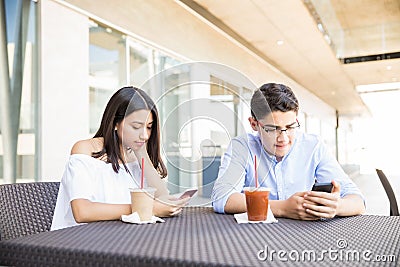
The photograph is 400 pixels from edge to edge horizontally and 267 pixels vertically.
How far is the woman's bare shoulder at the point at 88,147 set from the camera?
4.21 feet

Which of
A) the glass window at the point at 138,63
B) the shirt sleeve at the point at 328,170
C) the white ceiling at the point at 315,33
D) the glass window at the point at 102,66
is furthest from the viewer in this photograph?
the white ceiling at the point at 315,33

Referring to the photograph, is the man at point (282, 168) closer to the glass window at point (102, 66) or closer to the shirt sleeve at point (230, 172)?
the shirt sleeve at point (230, 172)

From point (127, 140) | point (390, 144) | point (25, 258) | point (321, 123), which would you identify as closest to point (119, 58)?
point (127, 140)

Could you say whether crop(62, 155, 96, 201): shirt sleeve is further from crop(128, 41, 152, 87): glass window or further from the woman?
crop(128, 41, 152, 87): glass window

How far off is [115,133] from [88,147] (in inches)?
3.9

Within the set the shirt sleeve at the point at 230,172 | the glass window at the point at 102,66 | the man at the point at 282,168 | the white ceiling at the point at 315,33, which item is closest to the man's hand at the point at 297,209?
the man at the point at 282,168

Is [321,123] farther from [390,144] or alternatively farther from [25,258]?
[25,258]

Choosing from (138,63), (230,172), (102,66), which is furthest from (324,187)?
(138,63)

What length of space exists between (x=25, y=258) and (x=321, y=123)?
13.7 m

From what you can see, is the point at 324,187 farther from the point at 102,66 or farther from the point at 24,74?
Answer: the point at 102,66

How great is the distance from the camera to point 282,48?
269 inches

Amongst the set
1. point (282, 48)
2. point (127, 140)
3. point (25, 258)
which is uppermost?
point (282, 48)

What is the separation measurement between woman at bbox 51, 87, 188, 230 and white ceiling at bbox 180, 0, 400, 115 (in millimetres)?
3516

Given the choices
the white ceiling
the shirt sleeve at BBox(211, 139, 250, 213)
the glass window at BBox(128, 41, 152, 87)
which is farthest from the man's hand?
the white ceiling
